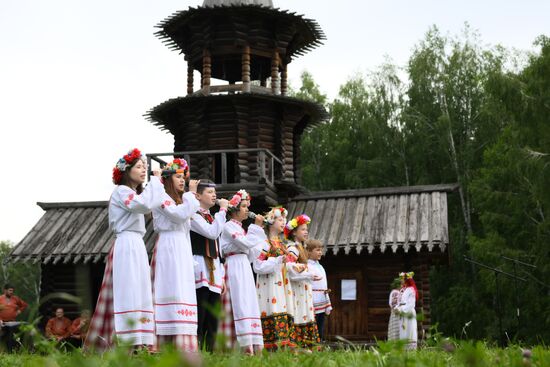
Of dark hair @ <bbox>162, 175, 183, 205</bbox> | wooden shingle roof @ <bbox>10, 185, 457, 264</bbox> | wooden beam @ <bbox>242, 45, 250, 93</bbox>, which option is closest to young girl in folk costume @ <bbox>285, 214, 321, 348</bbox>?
dark hair @ <bbox>162, 175, 183, 205</bbox>

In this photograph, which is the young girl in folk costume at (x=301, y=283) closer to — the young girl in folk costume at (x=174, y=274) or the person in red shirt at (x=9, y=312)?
the young girl in folk costume at (x=174, y=274)

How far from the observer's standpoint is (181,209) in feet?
22.1

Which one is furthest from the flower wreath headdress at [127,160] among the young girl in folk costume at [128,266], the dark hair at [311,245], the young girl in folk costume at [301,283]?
the dark hair at [311,245]

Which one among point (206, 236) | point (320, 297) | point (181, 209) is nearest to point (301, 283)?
point (320, 297)

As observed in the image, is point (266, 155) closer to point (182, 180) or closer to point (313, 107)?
point (313, 107)

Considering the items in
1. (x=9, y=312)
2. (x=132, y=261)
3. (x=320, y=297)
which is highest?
(x=132, y=261)

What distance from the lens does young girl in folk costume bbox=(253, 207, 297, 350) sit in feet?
29.1

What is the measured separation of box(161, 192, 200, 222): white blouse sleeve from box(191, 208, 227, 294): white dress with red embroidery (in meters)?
0.72

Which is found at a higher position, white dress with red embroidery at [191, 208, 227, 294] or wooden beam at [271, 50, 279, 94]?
wooden beam at [271, 50, 279, 94]

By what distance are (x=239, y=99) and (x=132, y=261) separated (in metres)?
13.6

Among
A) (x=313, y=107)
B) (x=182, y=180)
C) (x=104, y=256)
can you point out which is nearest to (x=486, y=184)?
(x=313, y=107)

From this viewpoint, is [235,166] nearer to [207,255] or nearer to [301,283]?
[301,283]

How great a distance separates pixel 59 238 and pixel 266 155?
5.60 meters

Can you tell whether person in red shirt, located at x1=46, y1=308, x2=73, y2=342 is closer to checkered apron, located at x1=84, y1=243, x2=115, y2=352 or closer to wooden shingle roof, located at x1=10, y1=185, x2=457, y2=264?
wooden shingle roof, located at x1=10, y1=185, x2=457, y2=264
